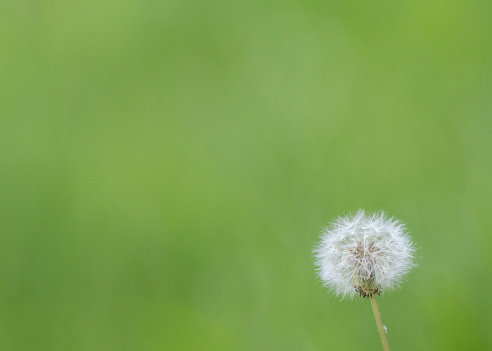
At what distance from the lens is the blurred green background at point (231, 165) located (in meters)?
1.31

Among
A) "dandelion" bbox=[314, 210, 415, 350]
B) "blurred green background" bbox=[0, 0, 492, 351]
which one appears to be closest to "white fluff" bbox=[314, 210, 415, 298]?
"dandelion" bbox=[314, 210, 415, 350]

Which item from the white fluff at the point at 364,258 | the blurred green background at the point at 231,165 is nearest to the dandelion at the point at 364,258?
the white fluff at the point at 364,258

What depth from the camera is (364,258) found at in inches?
27.3

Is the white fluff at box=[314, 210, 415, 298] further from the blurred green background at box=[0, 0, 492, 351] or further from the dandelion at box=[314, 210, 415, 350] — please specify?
the blurred green background at box=[0, 0, 492, 351]

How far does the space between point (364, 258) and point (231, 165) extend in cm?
76

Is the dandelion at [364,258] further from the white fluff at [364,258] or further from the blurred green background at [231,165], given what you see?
the blurred green background at [231,165]

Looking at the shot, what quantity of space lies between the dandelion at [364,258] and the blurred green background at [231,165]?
557mm

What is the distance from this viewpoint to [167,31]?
145 cm

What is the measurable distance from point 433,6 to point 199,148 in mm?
657

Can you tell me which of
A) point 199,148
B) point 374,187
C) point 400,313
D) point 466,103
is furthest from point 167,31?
point 400,313

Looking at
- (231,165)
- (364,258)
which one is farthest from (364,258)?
(231,165)

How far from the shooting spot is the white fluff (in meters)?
0.66

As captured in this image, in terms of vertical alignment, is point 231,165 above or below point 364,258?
above

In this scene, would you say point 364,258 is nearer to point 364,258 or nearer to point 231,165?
point 364,258
